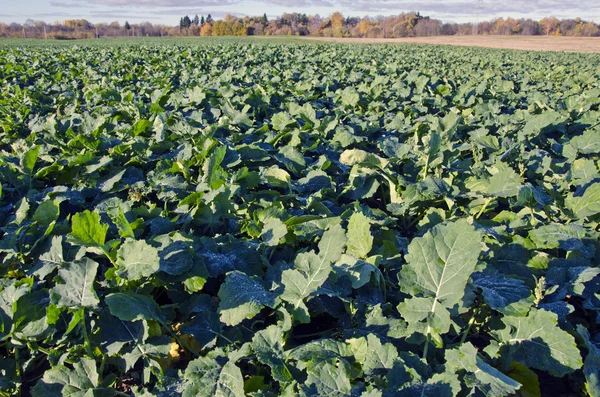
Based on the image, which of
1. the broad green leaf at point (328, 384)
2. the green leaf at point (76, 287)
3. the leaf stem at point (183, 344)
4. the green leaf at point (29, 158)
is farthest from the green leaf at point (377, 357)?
the green leaf at point (29, 158)

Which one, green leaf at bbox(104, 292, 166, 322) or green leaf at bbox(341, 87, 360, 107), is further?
green leaf at bbox(341, 87, 360, 107)

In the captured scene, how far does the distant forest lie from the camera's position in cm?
7419

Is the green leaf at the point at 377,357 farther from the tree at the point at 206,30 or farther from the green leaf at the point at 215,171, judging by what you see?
the tree at the point at 206,30

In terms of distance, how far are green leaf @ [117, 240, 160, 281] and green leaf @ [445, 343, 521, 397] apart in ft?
3.82

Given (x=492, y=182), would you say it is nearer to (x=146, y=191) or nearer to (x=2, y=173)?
(x=146, y=191)

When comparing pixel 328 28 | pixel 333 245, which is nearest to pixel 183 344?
pixel 333 245

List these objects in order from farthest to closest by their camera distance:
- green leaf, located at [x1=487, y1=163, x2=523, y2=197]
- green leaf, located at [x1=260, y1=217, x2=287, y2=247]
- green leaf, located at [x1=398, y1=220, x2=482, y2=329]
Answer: green leaf, located at [x1=487, y1=163, x2=523, y2=197], green leaf, located at [x1=260, y1=217, x2=287, y2=247], green leaf, located at [x1=398, y1=220, x2=482, y2=329]

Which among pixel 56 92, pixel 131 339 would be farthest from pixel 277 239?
pixel 56 92

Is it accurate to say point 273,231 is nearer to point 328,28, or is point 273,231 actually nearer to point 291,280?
point 291,280

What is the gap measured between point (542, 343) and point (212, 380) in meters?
1.23

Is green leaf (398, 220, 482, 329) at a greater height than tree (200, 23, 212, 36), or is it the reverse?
tree (200, 23, 212, 36)

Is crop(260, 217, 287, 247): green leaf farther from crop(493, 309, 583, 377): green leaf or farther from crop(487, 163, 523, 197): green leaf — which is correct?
crop(487, 163, 523, 197): green leaf

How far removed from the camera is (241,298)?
5.70ft

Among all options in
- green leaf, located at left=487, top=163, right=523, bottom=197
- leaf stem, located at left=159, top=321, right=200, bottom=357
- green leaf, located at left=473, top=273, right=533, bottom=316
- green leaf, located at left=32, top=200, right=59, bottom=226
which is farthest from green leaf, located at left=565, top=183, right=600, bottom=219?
green leaf, located at left=32, top=200, right=59, bottom=226
